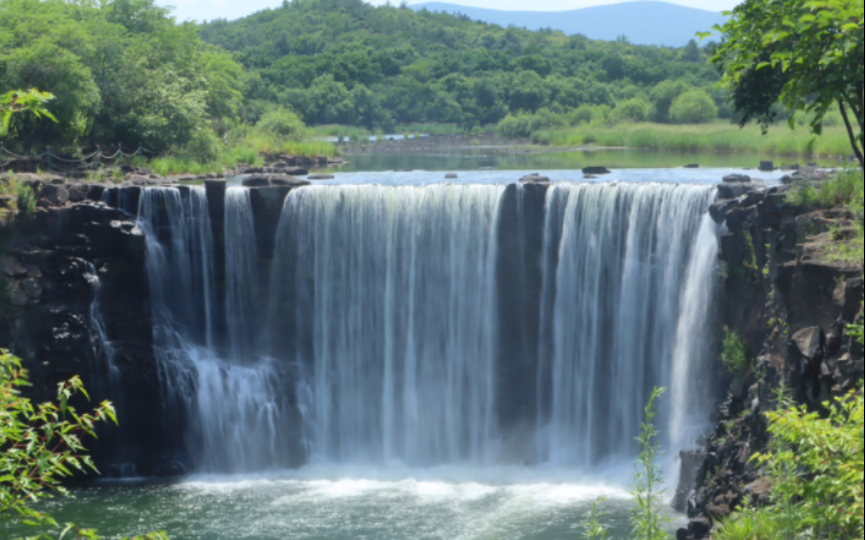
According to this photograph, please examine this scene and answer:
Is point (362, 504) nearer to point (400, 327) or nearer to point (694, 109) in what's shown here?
point (400, 327)

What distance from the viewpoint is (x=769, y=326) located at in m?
19.9

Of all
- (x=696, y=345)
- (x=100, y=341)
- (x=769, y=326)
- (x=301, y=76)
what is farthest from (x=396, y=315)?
(x=301, y=76)

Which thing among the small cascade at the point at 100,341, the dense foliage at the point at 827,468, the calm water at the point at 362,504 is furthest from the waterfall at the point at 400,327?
the dense foliage at the point at 827,468

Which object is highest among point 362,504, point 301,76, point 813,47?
point 301,76

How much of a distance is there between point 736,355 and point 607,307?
500 cm

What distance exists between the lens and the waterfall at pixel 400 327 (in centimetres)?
2572

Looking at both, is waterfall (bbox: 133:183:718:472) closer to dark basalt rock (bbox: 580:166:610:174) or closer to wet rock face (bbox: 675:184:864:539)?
wet rock face (bbox: 675:184:864:539)

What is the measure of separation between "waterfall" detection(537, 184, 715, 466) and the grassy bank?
1148 cm

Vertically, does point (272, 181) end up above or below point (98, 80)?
below

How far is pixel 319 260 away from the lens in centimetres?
2762

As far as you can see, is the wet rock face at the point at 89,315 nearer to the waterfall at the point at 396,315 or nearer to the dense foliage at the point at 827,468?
the waterfall at the point at 396,315

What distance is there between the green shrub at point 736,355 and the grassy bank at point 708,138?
565 inches

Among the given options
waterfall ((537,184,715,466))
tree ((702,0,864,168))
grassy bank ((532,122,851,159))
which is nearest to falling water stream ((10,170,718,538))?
waterfall ((537,184,715,466))

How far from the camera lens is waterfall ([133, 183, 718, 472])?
25.7 metres
